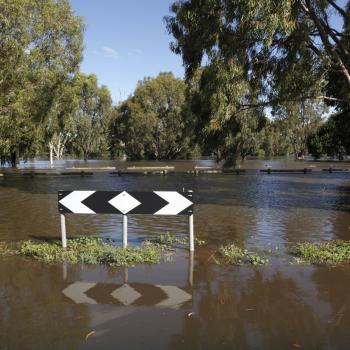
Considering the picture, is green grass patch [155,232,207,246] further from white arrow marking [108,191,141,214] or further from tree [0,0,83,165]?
tree [0,0,83,165]

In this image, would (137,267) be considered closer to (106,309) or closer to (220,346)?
(106,309)

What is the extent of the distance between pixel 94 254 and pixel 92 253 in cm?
5

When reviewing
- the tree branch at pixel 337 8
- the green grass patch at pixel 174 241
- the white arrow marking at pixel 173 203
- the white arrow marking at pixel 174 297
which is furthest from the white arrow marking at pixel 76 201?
the tree branch at pixel 337 8

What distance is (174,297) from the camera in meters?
5.64

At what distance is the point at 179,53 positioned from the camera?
51.1 ft

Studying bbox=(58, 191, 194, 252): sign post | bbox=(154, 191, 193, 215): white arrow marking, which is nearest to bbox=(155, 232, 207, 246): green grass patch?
bbox=(58, 191, 194, 252): sign post

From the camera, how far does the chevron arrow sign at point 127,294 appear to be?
5449mm

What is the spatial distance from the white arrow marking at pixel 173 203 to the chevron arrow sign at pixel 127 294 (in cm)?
203

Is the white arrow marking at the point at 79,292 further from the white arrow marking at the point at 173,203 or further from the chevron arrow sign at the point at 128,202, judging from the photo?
the white arrow marking at the point at 173,203

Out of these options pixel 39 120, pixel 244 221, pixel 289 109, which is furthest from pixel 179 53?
pixel 39 120

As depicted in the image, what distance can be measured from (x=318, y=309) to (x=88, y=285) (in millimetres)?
2869

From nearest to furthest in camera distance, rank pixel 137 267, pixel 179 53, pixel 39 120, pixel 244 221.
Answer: pixel 137 267 < pixel 244 221 < pixel 179 53 < pixel 39 120

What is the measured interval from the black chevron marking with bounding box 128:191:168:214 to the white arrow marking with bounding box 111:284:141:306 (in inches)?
83.5

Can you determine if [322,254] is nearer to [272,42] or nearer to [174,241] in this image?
[174,241]
